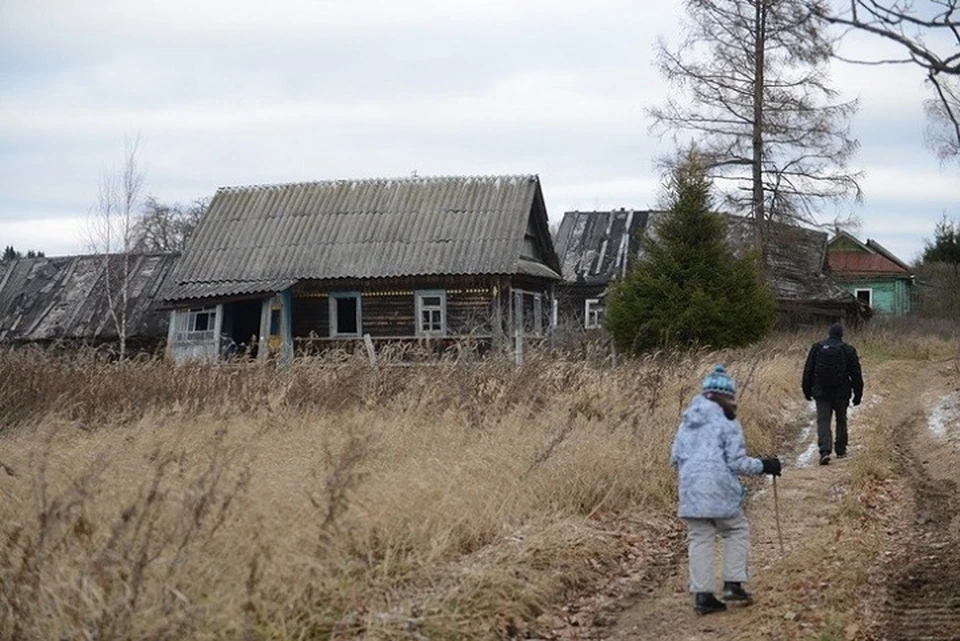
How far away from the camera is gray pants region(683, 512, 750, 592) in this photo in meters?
8.48

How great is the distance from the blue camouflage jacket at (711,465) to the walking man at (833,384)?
24.8 feet

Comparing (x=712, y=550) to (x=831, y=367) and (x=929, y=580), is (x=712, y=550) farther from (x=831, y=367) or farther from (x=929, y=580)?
(x=831, y=367)

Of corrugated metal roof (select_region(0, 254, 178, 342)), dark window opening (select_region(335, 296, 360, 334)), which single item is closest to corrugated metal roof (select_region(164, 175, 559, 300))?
dark window opening (select_region(335, 296, 360, 334))

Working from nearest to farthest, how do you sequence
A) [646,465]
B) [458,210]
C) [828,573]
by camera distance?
[828,573] → [646,465] → [458,210]

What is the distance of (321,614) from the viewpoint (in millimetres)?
7172

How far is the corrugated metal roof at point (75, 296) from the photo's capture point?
41541mm

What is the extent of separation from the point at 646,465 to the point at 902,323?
41.9m

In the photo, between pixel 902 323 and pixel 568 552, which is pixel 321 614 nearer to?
pixel 568 552

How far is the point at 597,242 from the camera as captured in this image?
4903 cm

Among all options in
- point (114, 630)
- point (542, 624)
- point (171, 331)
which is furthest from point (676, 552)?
point (171, 331)

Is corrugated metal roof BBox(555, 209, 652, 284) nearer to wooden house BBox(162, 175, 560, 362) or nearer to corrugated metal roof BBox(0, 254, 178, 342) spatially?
wooden house BBox(162, 175, 560, 362)

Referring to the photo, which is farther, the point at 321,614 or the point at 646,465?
the point at 646,465

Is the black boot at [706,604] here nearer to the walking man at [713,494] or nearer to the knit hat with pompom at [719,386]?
the walking man at [713,494]

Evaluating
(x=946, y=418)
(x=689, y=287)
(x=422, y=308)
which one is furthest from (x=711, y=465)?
(x=422, y=308)
